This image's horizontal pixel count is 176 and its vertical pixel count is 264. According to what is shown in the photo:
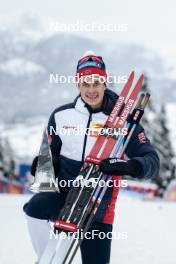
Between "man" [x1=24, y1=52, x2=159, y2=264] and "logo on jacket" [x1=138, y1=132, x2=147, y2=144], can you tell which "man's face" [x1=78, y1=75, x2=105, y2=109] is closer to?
"man" [x1=24, y1=52, x2=159, y2=264]

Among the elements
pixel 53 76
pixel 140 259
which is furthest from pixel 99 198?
pixel 140 259

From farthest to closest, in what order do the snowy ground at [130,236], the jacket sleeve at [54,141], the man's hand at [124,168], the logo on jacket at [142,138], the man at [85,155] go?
the snowy ground at [130,236]
the jacket sleeve at [54,141]
the logo on jacket at [142,138]
the man at [85,155]
the man's hand at [124,168]

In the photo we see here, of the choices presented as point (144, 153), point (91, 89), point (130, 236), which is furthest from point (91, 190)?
point (130, 236)

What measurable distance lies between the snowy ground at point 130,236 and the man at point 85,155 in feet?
6.05

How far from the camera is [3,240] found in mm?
6758

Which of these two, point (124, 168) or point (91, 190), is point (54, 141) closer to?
point (91, 190)

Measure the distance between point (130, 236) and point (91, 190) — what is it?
3.89m

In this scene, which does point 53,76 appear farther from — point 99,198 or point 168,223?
point 168,223

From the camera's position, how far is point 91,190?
3.58 m

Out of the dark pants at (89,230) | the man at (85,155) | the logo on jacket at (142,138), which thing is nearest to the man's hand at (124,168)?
the man at (85,155)

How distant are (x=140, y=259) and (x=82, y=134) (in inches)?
103

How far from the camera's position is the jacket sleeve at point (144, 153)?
3420 millimetres

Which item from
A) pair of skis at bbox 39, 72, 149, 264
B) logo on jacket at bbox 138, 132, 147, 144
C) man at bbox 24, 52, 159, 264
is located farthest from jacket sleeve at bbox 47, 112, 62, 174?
logo on jacket at bbox 138, 132, 147, 144

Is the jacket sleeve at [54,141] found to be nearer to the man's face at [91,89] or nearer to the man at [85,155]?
the man at [85,155]
